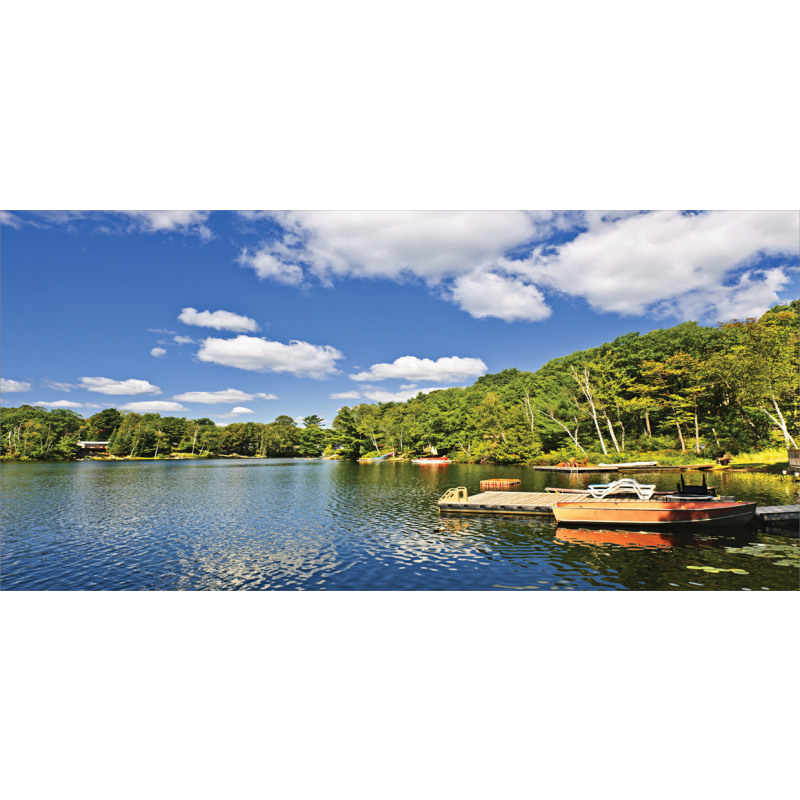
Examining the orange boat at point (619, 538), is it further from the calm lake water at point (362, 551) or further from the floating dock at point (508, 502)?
the floating dock at point (508, 502)

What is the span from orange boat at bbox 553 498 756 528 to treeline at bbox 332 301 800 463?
22.4 m

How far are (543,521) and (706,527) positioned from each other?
5.93 m

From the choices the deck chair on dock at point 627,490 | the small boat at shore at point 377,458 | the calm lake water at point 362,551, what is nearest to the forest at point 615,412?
the small boat at shore at point 377,458

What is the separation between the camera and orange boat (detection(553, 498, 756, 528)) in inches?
611

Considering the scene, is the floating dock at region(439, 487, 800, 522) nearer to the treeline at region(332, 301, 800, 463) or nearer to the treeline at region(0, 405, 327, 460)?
the treeline at region(332, 301, 800, 463)

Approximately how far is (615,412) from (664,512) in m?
41.5

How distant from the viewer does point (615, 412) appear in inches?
2096

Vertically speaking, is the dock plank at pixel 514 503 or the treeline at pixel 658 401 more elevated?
the treeline at pixel 658 401

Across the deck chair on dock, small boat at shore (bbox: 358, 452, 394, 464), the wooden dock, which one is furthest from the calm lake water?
small boat at shore (bbox: 358, 452, 394, 464)

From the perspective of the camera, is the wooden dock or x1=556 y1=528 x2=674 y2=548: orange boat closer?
x1=556 y1=528 x2=674 y2=548: orange boat

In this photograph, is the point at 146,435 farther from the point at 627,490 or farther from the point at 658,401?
the point at 627,490

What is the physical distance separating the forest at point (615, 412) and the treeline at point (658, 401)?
0.14 metres

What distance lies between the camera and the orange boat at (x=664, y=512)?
1551 cm
